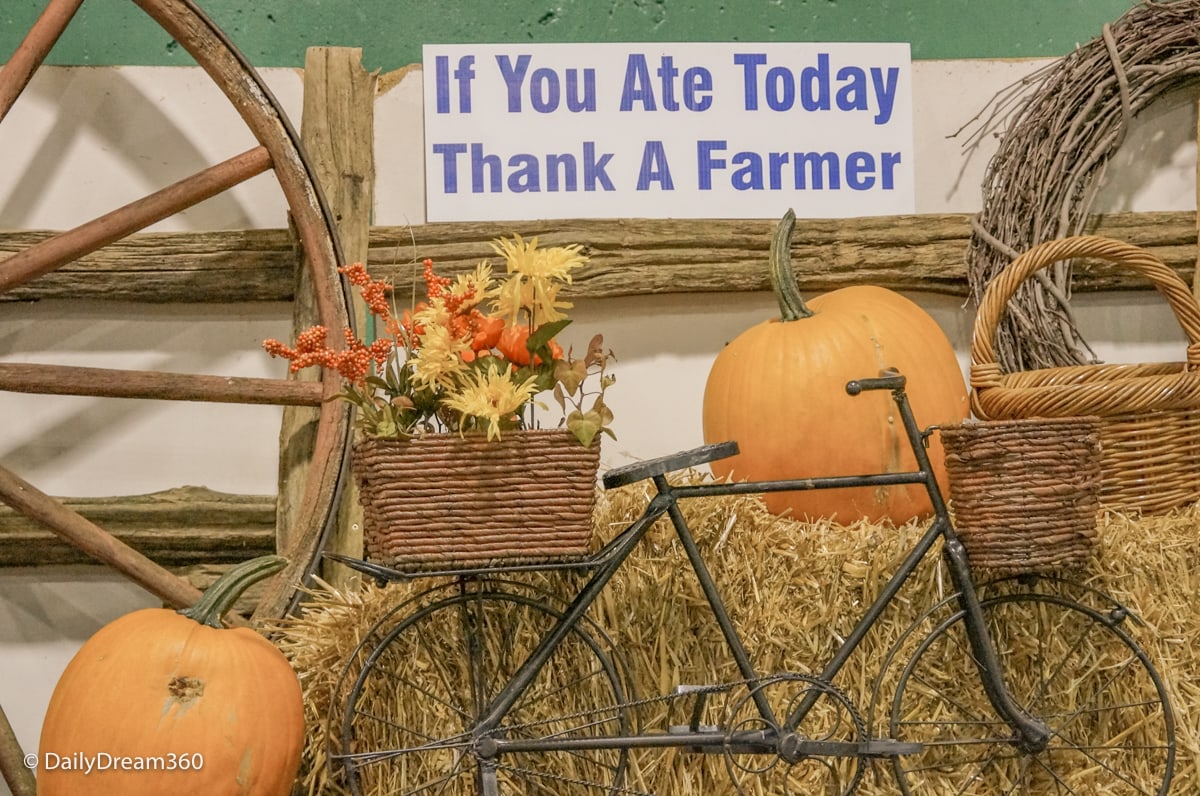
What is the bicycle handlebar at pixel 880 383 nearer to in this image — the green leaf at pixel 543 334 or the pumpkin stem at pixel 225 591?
the green leaf at pixel 543 334

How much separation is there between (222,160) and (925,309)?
152 centimetres

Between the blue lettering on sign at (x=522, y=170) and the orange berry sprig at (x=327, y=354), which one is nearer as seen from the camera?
the orange berry sprig at (x=327, y=354)

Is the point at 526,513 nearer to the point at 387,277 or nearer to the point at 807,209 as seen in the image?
the point at 387,277

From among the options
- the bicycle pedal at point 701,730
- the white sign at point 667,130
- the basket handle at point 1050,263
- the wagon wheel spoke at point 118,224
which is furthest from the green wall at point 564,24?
the bicycle pedal at point 701,730

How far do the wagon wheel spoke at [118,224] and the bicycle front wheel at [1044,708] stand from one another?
1.52 metres

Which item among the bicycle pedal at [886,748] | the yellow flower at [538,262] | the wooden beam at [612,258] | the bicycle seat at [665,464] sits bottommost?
the bicycle pedal at [886,748]

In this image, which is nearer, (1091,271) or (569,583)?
(569,583)

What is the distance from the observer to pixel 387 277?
2318 mm

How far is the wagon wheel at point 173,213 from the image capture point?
1.99 m

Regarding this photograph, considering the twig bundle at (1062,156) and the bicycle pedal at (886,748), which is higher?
the twig bundle at (1062,156)

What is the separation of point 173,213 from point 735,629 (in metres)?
1.29

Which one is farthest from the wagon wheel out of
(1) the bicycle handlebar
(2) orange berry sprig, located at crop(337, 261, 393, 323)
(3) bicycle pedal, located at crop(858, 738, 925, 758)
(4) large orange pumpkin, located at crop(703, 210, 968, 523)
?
(3) bicycle pedal, located at crop(858, 738, 925, 758)

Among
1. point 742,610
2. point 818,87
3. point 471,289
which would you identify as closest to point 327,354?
point 471,289

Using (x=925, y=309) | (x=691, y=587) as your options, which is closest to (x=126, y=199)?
(x=691, y=587)
